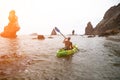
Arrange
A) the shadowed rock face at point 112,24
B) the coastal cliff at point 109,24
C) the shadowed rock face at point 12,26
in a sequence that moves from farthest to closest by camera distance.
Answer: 1. the shadowed rock face at point 12,26
2. the coastal cliff at point 109,24
3. the shadowed rock face at point 112,24

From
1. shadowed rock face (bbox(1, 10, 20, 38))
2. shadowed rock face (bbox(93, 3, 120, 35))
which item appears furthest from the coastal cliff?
shadowed rock face (bbox(1, 10, 20, 38))

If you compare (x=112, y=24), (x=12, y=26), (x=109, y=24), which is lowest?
(x=112, y=24)

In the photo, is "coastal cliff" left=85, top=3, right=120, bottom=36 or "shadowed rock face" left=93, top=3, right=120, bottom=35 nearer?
"shadowed rock face" left=93, top=3, right=120, bottom=35

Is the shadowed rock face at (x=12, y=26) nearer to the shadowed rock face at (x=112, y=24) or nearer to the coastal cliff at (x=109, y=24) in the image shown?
the coastal cliff at (x=109, y=24)

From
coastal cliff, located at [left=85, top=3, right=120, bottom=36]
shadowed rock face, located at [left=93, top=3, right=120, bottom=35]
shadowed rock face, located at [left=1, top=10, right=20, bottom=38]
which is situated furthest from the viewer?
shadowed rock face, located at [left=1, top=10, right=20, bottom=38]

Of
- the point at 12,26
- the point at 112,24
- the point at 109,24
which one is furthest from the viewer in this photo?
the point at 12,26

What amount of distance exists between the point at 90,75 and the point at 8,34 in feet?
353

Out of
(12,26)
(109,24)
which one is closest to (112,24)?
(109,24)

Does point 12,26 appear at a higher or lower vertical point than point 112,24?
higher

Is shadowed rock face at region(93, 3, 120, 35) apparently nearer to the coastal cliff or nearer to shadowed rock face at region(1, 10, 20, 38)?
the coastal cliff

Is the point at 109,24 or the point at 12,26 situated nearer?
the point at 109,24

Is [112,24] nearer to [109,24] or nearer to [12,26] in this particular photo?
[109,24]

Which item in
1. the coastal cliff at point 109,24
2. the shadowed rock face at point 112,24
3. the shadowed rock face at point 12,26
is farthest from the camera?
the shadowed rock face at point 12,26

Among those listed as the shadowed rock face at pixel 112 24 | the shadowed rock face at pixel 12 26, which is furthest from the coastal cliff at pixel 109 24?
the shadowed rock face at pixel 12 26
